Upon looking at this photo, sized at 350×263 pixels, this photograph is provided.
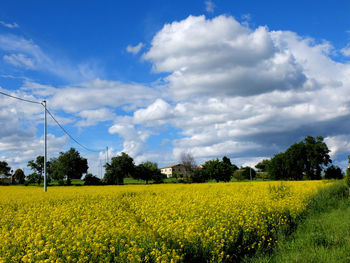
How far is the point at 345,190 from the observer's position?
2075 centimetres

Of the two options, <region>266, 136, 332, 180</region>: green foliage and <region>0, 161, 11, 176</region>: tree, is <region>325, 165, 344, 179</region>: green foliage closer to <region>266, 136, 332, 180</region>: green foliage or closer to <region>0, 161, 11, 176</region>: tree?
<region>266, 136, 332, 180</region>: green foliage

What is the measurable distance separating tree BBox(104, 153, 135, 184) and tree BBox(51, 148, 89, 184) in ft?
29.3

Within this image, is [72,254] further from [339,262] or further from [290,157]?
[290,157]

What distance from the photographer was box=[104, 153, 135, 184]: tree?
222ft

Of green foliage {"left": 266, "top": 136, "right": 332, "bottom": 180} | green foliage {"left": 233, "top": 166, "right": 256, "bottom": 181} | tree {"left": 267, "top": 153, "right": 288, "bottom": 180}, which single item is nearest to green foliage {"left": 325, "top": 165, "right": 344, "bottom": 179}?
green foliage {"left": 266, "top": 136, "right": 332, "bottom": 180}

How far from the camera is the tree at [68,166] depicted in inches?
2800

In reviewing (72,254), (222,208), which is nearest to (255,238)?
(222,208)

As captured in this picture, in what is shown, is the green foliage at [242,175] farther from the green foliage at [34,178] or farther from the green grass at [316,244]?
the green grass at [316,244]

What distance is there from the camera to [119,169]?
68.1m

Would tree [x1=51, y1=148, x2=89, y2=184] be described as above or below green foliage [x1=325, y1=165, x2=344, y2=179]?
above

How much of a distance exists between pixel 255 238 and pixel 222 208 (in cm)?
194

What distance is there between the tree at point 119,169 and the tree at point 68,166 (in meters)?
8.93

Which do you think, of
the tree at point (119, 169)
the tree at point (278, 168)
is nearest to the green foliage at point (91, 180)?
the tree at point (119, 169)

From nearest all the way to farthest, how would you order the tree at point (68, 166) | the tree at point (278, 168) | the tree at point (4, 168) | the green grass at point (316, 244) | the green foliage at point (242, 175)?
the green grass at point (316, 244) < the tree at point (278, 168) < the tree at point (68, 166) < the green foliage at point (242, 175) < the tree at point (4, 168)
